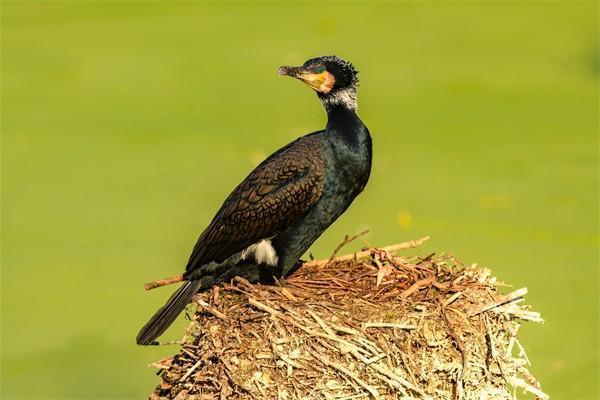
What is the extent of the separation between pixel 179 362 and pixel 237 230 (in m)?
0.88

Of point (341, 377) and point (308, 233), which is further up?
point (308, 233)

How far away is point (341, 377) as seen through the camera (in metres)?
5.47

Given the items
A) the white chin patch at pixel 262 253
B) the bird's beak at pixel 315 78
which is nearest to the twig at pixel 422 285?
the white chin patch at pixel 262 253

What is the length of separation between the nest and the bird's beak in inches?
47.9

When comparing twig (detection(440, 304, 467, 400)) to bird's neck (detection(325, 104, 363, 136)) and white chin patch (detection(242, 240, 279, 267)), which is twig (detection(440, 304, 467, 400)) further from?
bird's neck (detection(325, 104, 363, 136))

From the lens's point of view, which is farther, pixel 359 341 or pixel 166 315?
pixel 166 315

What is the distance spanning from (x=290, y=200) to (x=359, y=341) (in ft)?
3.83

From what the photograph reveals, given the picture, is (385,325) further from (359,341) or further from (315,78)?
(315,78)

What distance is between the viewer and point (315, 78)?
6477 millimetres

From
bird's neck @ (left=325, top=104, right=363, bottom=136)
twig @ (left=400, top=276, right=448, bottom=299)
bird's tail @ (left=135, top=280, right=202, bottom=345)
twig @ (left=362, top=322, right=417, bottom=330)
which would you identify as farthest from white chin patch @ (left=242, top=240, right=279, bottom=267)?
twig @ (left=362, top=322, right=417, bottom=330)

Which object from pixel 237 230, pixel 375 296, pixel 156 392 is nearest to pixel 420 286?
pixel 375 296

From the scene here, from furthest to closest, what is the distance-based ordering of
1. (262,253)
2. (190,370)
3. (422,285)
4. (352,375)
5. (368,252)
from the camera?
1. (368,252)
2. (262,253)
3. (422,285)
4. (190,370)
5. (352,375)

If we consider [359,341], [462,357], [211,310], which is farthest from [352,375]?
[211,310]

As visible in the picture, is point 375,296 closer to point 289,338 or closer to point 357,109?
point 289,338
